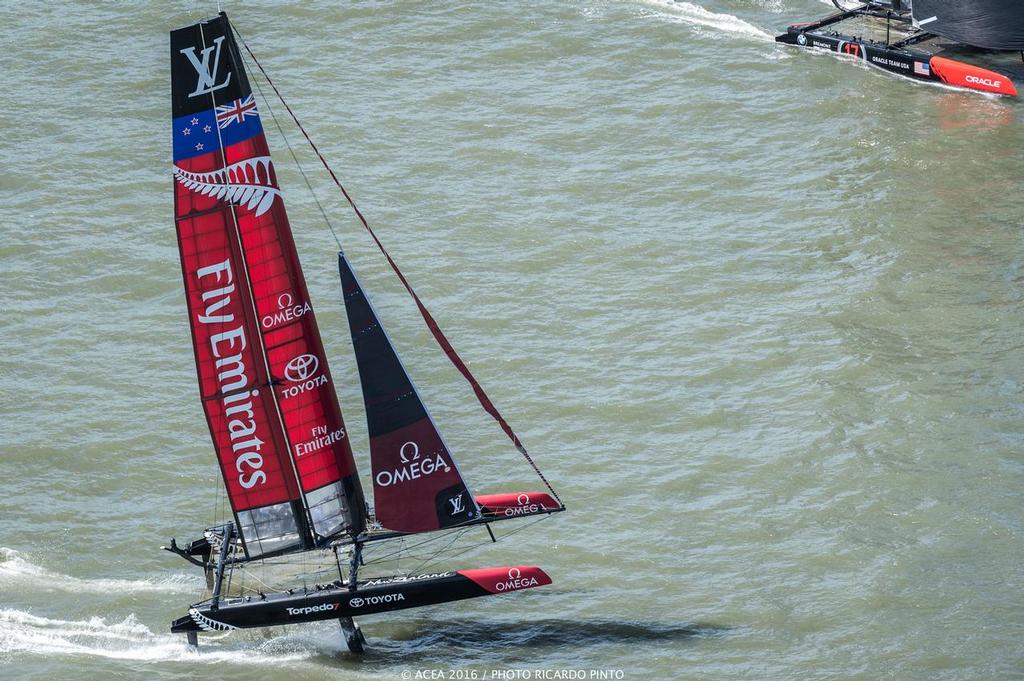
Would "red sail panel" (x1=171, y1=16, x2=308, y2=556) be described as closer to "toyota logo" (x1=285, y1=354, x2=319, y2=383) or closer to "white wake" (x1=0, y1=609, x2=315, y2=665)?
"toyota logo" (x1=285, y1=354, x2=319, y2=383)

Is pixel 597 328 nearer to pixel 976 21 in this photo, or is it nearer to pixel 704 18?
pixel 704 18

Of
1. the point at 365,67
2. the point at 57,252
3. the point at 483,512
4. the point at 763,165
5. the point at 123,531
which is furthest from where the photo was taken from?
the point at 365,67

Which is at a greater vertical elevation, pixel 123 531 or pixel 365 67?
pixel 365 67

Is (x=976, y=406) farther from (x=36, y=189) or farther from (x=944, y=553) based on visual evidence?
(x=36, y=189)

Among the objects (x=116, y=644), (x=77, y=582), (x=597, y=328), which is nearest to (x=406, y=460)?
(x=116, y=644)

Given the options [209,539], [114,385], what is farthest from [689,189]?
[209,539]

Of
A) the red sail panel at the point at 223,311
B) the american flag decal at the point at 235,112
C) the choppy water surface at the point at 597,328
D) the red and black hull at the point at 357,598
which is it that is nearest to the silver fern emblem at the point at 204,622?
the red and black hull at the point at 357,598
